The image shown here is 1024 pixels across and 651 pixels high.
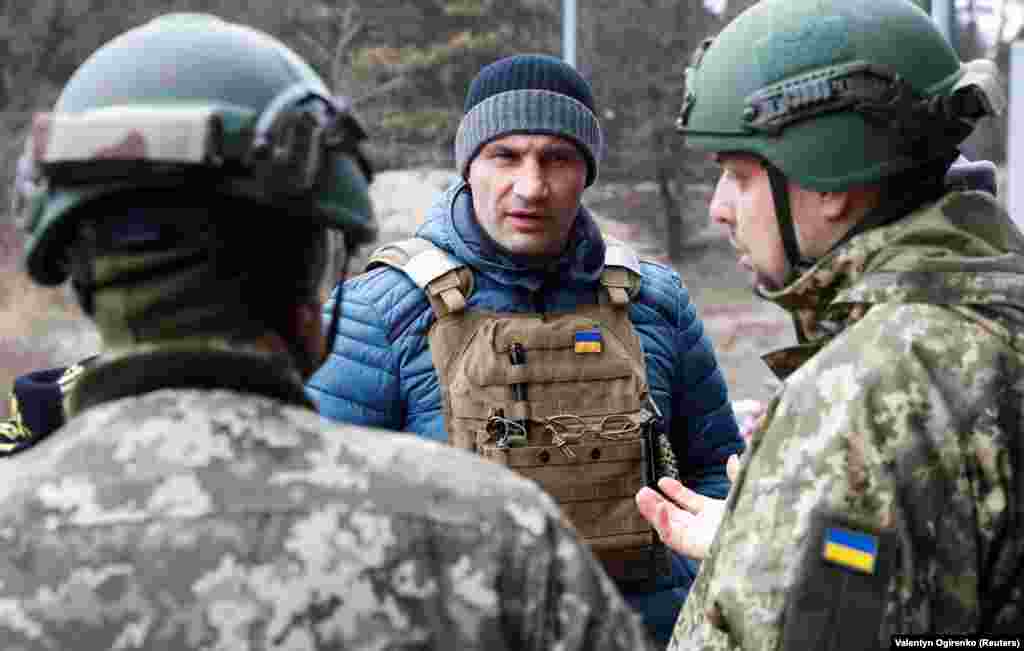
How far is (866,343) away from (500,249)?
1.47m

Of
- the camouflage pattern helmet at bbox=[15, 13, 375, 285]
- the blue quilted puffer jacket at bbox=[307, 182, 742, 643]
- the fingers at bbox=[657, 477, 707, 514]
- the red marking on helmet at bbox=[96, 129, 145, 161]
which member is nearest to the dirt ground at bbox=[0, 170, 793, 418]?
the blue quilted puffer jacket at bbox=[307, 182, 742, 643]

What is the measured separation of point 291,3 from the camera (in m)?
13.3

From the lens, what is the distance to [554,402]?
344cm

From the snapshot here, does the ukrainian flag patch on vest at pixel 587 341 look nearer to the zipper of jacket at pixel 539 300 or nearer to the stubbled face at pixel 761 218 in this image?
the zipper of jacket at pixel 539 300

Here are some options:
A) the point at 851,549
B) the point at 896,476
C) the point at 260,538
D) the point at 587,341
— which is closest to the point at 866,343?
the point at 896,476

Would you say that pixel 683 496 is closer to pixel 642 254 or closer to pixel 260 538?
pixel 260 538

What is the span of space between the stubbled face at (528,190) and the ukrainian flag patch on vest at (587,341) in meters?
0.24

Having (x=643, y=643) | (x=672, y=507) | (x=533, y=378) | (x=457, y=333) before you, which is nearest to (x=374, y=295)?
(x=457, y=333)

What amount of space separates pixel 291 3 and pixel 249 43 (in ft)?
39.7

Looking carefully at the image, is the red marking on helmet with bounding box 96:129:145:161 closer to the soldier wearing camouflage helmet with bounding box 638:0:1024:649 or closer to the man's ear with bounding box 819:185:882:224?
the soldier wearing camouflage helmet with bounding box 638:0:1024:649

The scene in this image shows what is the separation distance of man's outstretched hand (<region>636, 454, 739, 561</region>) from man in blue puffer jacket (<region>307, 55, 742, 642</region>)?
0.69m

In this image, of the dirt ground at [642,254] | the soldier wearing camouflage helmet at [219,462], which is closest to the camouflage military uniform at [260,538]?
the soldier wearing camouflage helmet at [219,462]

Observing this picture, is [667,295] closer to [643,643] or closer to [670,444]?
[670,444]

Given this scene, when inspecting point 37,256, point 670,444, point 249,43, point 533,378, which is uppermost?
point 249,43
